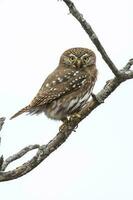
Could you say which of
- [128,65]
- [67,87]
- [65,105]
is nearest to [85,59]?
[67,87]

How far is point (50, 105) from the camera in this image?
774cm

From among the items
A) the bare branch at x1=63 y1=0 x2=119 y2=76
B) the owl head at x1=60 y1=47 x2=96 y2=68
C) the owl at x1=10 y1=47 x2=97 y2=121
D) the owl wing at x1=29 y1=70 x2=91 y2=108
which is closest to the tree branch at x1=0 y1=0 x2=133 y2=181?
the bare branch at x1=63 y1=0 x2=119 y2=76

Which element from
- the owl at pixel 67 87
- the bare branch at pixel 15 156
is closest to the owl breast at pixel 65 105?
the owl at pixel 67 87

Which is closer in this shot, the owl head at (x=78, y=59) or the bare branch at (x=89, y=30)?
the bare branch at (x=89, y=30)

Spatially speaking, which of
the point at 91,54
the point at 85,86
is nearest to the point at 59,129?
the point at 85,86

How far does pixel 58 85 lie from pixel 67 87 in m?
0.24

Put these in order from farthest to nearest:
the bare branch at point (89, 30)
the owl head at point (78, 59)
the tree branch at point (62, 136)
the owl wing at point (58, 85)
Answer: the owl head at point (78, 59), the owl wing at point (58, 85), the tree branch at point (62, 136), the bare branch at point (89, 30)

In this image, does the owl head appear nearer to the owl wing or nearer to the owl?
the owl

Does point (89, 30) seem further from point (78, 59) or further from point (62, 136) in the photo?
point (78, 59)

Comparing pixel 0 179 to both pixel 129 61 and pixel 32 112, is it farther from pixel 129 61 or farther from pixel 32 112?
pixel 32 112

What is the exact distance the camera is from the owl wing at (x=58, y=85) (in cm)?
761

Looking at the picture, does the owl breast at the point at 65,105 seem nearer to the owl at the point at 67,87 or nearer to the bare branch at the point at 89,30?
the owl at the point at 67,87

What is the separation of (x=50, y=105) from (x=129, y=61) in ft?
9.17

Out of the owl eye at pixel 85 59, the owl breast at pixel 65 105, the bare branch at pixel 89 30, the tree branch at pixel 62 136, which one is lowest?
the owl eye at pixel 85 59
